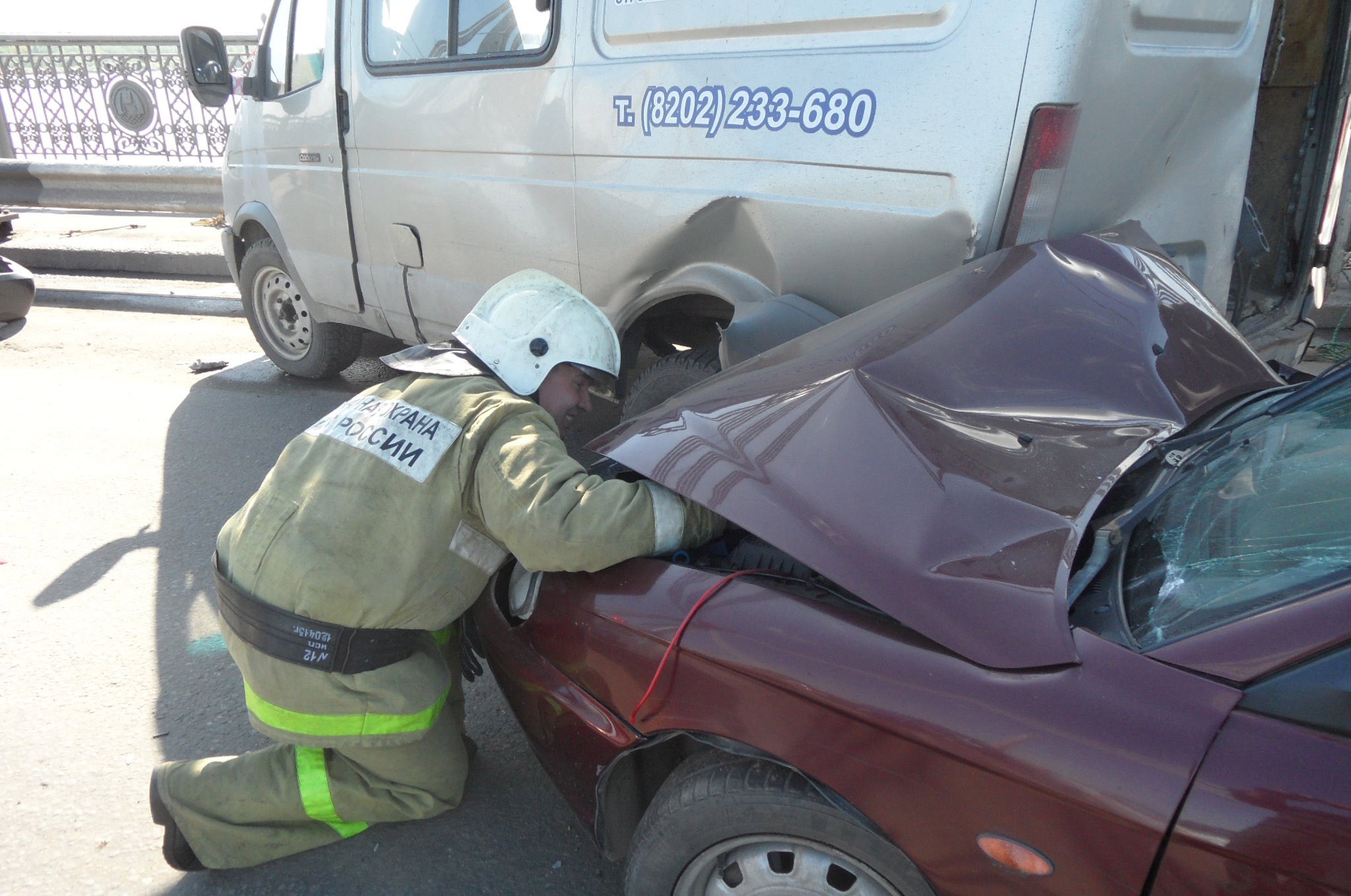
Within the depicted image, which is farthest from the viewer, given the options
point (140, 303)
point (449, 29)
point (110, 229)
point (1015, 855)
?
point (110, 229)

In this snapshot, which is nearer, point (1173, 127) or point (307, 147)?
point (1173, 127)

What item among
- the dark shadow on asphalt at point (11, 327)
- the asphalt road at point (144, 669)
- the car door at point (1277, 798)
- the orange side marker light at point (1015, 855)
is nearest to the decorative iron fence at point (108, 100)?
the dark shadow on asphalt at point (11, 327)

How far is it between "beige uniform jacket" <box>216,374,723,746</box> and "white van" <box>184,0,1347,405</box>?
0.92 m

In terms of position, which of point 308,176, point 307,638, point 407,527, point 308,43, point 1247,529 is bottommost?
point 307,638

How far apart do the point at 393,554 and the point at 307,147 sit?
3.44 meters

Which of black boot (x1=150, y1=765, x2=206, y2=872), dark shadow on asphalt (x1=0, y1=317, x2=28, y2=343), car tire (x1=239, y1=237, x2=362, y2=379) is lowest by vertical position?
dark shadow on asphalt (x1=0, y1=317, x2=28, y2=343)

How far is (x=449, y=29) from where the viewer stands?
379 cm

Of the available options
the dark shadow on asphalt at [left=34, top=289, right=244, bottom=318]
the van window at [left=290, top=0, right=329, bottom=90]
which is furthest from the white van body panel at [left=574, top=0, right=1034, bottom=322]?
the dark shadow on asphalt at [left=34, top=289, right=244, bottom=318]

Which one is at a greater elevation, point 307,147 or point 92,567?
point 307,147

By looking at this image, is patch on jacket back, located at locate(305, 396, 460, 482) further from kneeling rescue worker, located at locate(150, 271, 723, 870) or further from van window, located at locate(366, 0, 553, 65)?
van window, located at locate(366, 0, 553, 65)

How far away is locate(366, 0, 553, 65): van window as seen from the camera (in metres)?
3.46

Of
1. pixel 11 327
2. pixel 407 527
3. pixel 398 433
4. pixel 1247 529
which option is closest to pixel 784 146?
pixel 398 433

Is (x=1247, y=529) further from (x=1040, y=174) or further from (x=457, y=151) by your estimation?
(x=457, y=151)

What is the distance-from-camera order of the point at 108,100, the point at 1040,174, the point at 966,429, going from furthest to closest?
the point at 108,100, the point at 1040,174, the point at 966,429
